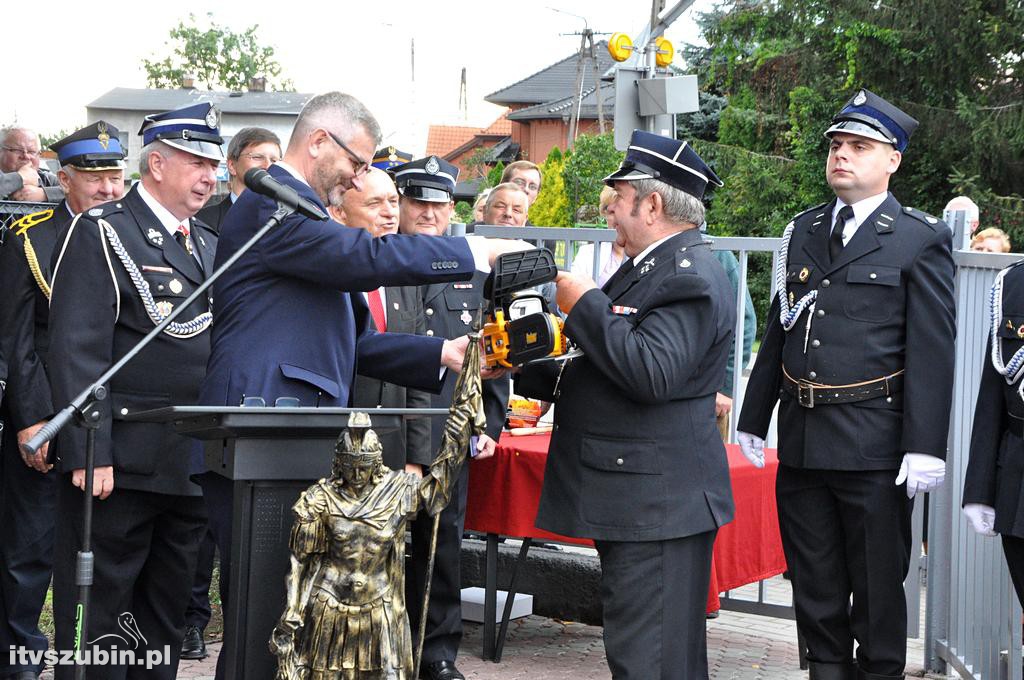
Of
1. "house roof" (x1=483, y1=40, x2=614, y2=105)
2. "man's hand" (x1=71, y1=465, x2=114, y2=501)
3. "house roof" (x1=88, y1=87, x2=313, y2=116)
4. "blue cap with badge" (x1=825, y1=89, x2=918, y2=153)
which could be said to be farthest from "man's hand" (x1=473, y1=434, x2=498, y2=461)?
"house roof" (x1=483, y1=40, x2=614, y2=105)

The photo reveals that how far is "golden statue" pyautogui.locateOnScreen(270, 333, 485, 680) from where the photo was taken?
3277 mm

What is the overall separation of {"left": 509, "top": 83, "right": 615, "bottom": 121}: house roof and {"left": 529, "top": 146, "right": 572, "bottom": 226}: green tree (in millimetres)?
27927

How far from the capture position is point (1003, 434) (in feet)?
13.9

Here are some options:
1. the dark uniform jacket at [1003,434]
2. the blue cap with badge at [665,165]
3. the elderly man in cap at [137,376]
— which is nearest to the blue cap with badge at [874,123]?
the dark uniform jacket at [1003,434]

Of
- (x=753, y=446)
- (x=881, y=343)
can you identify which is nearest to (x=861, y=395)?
(x=881, y=343)

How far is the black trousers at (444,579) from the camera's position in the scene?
5422 mm

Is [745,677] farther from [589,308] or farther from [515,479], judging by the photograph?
[589,308]

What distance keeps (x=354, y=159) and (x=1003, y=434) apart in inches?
90.7

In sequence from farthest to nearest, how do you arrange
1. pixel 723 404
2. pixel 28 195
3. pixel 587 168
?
pixel 587 168 < pixel 28 195 < pixel 723 404

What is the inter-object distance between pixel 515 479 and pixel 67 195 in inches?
95.8

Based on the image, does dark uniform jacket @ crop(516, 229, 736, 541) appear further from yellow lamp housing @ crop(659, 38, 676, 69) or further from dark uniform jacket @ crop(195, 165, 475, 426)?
yellow lamp housing @ crop(659, 38, 676, 69)

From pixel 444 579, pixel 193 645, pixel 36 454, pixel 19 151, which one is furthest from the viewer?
pixel 19 151

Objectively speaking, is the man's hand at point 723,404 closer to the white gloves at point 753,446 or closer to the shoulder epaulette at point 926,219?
the white gloves at point 753,446

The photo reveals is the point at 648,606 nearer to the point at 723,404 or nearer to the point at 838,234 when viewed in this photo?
the point at 838,234
